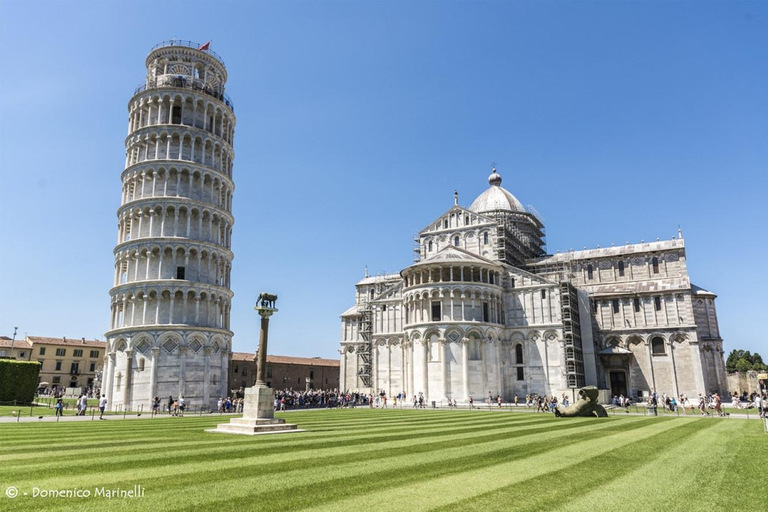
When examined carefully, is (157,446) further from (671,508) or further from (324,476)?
(671,508)

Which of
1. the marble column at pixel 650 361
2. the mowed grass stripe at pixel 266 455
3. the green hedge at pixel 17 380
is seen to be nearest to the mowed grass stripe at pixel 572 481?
the mowed grass stripe at pixel 266 455

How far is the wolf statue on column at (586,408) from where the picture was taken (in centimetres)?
3291

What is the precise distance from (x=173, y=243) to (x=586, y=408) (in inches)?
1469

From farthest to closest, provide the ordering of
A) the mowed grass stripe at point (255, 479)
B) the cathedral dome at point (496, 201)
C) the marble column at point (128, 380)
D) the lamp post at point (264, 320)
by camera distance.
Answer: the cathedral dome at point (496, 201)
the marble column at point (128, 380)
the lamp post at point (264, 320)
the mowed grass stripe at point (255, 479)

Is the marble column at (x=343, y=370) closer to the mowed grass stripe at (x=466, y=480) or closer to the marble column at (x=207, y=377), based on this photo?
the marble column at (x=207, y=377)

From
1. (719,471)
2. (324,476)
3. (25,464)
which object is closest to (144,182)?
(25,464)

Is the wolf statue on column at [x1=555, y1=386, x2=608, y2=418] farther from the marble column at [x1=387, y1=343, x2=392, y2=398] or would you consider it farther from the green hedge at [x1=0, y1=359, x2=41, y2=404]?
the green hedge at [x1=0, y1=359, x2=41, y2=404]

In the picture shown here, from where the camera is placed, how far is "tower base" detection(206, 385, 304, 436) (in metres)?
22.3

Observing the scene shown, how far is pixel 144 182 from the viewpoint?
168 feet

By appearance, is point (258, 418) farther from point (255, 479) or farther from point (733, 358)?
point (733, 358)

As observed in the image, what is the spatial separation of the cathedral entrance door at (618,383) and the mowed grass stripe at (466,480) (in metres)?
50.4

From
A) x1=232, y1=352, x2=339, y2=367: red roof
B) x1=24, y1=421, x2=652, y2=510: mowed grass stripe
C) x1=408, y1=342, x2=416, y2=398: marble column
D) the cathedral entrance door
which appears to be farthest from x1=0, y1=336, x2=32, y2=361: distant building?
x1=24, y1=421, x2=652, y2=510: mowed grass stripe

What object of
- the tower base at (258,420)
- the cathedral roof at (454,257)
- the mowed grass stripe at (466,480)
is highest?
the cathedral roof at (454,257)

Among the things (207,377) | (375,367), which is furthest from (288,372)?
(207,377)
